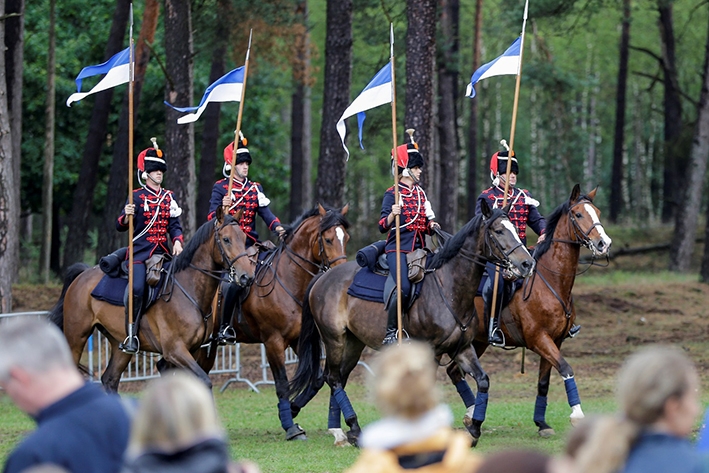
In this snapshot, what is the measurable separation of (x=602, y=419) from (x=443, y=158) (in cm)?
2782

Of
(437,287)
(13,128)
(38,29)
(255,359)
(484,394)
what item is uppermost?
(38,29)

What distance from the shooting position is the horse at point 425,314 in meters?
11.4

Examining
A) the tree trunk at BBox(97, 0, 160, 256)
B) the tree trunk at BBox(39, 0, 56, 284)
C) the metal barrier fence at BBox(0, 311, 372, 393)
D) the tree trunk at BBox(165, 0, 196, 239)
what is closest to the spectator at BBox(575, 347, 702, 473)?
the metal barrier fence at BBox(0, 311, 372, 393)

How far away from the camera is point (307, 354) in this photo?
42.5 ft

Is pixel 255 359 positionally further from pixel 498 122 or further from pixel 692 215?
pixel 498 122

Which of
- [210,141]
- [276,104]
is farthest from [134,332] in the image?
[276,104]

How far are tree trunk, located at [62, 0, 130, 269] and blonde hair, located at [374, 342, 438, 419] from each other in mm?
21898

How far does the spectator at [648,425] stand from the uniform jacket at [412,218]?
8.60 meters

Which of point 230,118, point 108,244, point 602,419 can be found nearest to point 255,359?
point 108,244

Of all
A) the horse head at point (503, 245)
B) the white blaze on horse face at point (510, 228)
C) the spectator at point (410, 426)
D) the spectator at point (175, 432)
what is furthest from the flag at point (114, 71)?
the spectator at point (410, 426)

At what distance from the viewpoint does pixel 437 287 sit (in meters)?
11.9

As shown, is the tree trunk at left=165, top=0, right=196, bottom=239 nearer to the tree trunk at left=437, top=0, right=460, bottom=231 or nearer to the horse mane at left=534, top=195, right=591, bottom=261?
the horse mane at left=534, top=195, right=591, bottom=261

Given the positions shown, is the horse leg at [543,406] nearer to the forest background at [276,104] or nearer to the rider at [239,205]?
the rider at [239,205]

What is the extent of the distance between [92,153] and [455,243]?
54.5 ft
